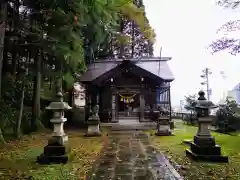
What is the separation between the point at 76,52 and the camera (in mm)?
12906

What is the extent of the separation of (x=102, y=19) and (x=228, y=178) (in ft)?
30.1

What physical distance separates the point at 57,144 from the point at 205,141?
160 inches

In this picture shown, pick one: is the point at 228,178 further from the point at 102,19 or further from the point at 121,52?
the point at 121,52

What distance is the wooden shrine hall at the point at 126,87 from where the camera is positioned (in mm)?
19469

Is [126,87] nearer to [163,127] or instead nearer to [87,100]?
[87,100]

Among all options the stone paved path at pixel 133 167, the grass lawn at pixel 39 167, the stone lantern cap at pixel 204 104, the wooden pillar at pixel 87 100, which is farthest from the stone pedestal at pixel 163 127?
the wooden pillar at pixel 87 100

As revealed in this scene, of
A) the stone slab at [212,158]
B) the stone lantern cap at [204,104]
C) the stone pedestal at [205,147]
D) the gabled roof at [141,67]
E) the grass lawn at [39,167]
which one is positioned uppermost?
the gabled roof at [141,67]

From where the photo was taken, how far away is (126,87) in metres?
20.1

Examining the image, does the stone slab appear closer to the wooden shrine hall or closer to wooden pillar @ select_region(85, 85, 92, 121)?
the wooden shrine hall

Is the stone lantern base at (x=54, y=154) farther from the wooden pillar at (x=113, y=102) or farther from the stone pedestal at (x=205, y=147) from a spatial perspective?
the wooden pillar at (x=113, y=102)

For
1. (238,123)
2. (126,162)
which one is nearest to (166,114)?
(238,123)

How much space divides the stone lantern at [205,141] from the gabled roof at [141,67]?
11.8m

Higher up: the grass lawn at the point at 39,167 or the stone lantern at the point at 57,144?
the stone lantern at the point at 57,144

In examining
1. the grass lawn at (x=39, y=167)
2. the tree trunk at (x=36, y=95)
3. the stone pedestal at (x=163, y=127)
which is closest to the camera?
the grass lawn at (x=39, y=167)
